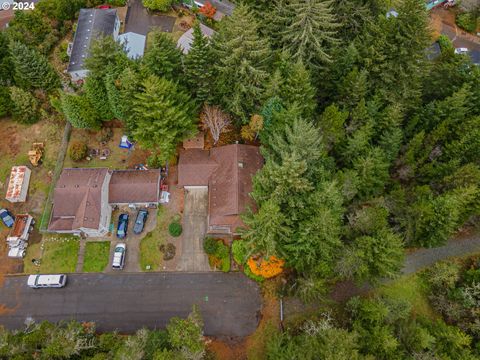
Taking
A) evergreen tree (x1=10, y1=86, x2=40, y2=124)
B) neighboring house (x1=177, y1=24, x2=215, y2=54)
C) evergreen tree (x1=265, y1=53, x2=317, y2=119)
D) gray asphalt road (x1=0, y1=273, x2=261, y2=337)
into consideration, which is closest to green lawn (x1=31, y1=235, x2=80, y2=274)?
gray asphalt road (x1=0, y1=273, x2=261, y2=337)

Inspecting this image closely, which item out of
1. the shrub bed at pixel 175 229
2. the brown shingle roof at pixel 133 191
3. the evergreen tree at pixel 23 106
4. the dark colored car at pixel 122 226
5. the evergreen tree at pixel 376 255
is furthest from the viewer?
the evergreen tree at pixel 23 106

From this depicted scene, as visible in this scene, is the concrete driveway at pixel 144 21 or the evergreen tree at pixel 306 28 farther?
the concrete driveway at pixel 144 21

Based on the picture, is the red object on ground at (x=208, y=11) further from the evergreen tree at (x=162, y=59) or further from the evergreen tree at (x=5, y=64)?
the evergreen tree at (x=5, y=64)

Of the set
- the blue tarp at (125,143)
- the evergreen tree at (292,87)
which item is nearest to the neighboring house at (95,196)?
the blue tarp at (125,143)

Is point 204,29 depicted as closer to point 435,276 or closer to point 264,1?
point 264,1

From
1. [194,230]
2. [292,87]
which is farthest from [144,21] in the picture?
[194,230]

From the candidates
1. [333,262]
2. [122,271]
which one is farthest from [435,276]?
[122,271]

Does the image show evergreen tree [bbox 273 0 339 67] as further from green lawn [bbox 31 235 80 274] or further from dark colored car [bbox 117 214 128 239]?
green lawn [bbox 31 235 80 274]
